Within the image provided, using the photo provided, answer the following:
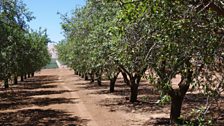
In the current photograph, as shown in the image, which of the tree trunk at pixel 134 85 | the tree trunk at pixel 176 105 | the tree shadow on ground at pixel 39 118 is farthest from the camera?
the tree trunk at pixel 134 85

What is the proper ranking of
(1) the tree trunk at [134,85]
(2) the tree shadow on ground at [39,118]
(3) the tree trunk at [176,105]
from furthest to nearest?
(1) the tree trunk at [134,85] → (2) the tree shadow on ground at [39,118] → (3) the tree trunk at [176,105]

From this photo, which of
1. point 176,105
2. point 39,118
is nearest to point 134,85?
point 39,118

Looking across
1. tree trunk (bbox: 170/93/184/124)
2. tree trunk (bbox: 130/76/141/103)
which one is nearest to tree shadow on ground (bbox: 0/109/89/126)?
tree trunk (bbox: 170/93/184/124)

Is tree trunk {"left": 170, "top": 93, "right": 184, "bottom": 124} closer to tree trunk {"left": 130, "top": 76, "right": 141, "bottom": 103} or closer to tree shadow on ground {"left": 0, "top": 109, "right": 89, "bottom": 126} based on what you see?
tree shadow on ground {"left": 0, "top": 109, "right": 89, "bottom": 126}

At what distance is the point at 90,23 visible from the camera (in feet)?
88.0

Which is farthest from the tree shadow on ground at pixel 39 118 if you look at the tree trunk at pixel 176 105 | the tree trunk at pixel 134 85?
the tree trunk at pixel 134 85

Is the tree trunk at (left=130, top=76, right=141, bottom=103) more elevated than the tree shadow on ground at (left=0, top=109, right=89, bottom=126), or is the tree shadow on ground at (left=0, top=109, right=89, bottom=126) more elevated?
the tree trunk at (left=130, top=76, right=141, bottom=103)

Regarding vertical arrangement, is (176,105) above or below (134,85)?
below

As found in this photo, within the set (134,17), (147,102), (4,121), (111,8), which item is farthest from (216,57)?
(147,102)

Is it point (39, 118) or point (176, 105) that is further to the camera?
point (39, 118)

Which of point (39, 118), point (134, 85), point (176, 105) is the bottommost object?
point (39, 118)

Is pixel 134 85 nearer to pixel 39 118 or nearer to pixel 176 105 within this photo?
pixel 39 118

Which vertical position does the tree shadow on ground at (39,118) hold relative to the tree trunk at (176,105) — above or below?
below

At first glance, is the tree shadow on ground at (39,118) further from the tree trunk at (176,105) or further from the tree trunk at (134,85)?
the tree trunk at (134,85)
